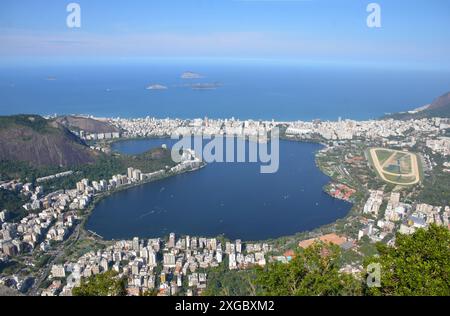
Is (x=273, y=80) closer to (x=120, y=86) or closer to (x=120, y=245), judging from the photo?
(x=120, y=86)

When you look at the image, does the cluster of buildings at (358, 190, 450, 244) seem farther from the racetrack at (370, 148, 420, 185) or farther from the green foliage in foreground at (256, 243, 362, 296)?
the green foliage in foreground at (256, 243, 362, 296)

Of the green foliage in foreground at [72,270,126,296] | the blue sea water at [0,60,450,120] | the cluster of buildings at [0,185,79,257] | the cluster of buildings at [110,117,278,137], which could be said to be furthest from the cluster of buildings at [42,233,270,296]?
the blue sea water at [0,60,450,120]

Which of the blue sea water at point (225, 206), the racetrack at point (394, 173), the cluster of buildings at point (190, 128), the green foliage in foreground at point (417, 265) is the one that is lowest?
the blue sea water at point (225, 206)

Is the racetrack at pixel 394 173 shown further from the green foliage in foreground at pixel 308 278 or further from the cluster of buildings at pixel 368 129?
the green foliage in foreground at pixel 308 278

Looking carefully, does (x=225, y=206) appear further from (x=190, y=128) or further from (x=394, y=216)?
(x=190, y=128)

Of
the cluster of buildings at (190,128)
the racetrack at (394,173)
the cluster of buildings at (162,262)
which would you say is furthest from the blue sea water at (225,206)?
the cluster of buildings at (190,128)

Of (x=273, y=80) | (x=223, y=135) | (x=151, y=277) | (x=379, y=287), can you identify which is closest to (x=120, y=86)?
(x=273, y=80)
